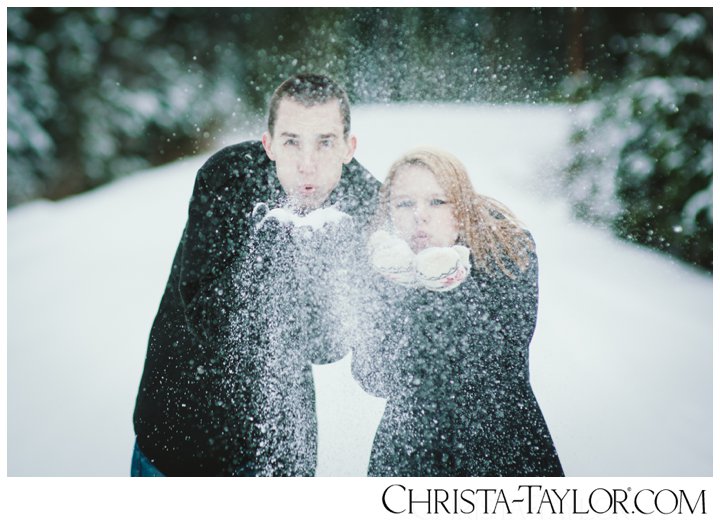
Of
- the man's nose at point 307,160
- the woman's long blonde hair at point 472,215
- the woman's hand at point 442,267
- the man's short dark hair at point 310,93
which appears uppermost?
the man's short dark hair at point 310,93

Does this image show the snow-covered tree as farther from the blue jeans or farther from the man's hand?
the blue jeans

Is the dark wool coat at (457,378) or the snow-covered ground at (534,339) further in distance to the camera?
the snow-covered ground at (534,339)

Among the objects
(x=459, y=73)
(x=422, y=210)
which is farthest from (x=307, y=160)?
(x=459, y=73)

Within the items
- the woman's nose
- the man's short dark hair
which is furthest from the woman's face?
the man's short dark hair

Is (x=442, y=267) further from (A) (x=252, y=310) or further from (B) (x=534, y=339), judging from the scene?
(A) (x=252, y=310)

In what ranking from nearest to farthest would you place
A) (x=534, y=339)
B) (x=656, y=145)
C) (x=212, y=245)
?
(x=212, y=245)
(x=534, y=339)
(x=656, y=145)

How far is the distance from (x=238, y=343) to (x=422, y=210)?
748mm

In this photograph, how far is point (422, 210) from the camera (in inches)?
72.8

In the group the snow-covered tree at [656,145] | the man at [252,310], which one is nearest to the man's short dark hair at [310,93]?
the man at [252,310]

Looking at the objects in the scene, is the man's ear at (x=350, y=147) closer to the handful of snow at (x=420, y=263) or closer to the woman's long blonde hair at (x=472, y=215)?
the woman's long blonde hair at (x=472, y=215)

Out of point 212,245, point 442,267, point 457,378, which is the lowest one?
point 457,378

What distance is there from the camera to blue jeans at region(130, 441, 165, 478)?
6.37ft

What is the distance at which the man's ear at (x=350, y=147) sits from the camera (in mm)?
1869

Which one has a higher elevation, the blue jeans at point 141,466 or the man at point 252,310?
the man at point 252,310
